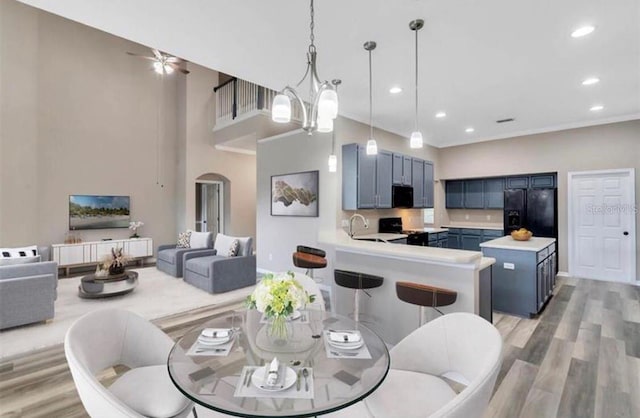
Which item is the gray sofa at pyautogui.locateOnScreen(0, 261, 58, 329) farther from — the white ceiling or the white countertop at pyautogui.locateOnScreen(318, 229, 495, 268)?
the white countertop at pyautogui.locateOnScreen(318, 229, 495, 268)

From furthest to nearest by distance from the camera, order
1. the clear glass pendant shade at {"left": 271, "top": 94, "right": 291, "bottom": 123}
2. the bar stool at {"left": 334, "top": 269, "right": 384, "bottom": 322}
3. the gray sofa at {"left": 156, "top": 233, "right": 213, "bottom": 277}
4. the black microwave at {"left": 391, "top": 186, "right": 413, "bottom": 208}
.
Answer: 1. the gray sofa at {"left": 156, "top": 233, "right": 213, "bottom": 277}
2. the black microwave at {"left": 391, "top": 186, "right": 413, "bottom": 208}
3. the bar stool at {"left": 334, "top": 269, "right": 384, "bottom": 322}
4. the clear glass pendant shade at {"left": 271, "top": 94, "right": 291, "bottom": 123}

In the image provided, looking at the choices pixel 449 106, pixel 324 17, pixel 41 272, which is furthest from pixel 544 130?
pixel 41 272

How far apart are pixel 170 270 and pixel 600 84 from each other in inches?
293

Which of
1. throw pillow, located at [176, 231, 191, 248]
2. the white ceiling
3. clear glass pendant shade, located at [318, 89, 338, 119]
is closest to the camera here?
clear glass pendant shade, located at [318, 89, 338, 119]

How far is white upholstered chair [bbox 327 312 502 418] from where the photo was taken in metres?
1.33

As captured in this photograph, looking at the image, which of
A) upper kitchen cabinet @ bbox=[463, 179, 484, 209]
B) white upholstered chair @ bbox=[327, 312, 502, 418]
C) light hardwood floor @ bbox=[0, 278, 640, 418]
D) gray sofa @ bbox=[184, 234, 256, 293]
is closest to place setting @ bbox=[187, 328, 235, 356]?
white upholstered chair @ bbox=[327, 312, 502, 418]

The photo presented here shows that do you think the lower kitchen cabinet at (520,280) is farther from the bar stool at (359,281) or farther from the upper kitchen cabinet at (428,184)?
the upper kitchen cabinet at (428,184)

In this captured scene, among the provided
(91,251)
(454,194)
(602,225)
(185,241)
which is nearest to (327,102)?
(185,241)

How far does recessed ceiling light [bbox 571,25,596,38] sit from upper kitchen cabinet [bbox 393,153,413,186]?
10.2 feet

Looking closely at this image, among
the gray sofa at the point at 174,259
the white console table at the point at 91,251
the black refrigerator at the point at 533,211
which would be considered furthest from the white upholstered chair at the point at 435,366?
the white console table at the point at 91,251

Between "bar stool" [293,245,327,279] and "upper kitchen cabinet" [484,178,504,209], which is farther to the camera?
"upper kitchen cabinet" [484,178,504,209]

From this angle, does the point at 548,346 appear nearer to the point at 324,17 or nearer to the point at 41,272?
the point at 324,17

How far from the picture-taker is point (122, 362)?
170cm

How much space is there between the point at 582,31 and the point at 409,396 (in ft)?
10.9
